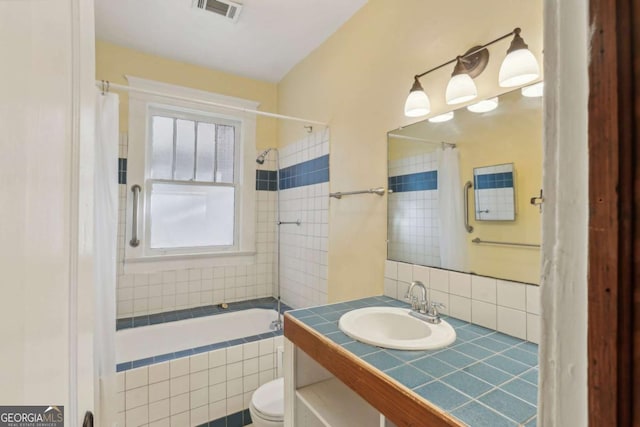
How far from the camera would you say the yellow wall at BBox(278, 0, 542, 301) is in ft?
4.04

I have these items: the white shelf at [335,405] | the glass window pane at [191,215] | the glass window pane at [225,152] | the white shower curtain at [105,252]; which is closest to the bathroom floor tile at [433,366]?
the white shelf at [335,405]

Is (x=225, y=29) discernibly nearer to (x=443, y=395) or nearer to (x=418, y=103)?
Answer: (x=418, y=103)

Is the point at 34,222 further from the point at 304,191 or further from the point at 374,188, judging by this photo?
the point at 304,191

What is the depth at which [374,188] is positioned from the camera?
1795 millimetres

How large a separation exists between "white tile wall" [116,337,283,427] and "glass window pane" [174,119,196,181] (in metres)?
1.61

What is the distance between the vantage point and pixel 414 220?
1.56 metres

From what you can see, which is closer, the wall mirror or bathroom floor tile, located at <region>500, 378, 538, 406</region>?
bathroom floor tile, located at <region>500, 378, 538, 406</region>

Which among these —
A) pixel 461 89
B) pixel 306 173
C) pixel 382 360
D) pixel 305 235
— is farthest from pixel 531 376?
pixel 306 173

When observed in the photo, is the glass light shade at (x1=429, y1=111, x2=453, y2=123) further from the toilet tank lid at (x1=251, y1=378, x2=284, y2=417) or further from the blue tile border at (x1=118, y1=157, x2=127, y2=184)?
the blue tile border at (x1=118, y1=157, x2=127, y2=184)

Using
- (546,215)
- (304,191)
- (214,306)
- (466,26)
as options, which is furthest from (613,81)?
(214,306)

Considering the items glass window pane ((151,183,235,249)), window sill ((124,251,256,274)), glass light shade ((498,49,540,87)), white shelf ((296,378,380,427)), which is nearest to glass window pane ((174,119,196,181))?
glass window pane ((151,183,235,249))

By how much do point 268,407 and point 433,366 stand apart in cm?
105

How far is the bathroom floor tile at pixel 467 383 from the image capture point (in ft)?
2.55

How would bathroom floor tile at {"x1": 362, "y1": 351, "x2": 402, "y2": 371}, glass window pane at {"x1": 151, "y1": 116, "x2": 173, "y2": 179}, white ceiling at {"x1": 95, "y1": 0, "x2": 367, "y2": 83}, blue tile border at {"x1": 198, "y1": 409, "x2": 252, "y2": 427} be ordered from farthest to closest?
glass window pane at {"x1": 151, "y1": 116, "x2": 173, "y2": 179}, white ceiling at {"x1": 95, "y1": 0, "x2": 367, "y2": 83}, blue tile border at {"x1": 198, "y1": 409, "x2": 252, "y2": 427}, bathroom floor tile at {"x1": 362, "y1": 351, "x2": 402, "y2": 371}
